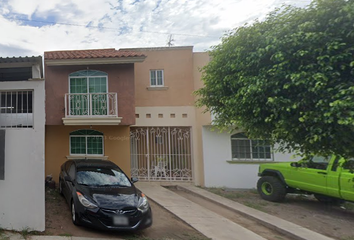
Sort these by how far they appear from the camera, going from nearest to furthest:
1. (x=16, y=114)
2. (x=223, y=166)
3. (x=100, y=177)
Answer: (x=16, y=114) → (x=100, y=177) → (x=223, y=166)

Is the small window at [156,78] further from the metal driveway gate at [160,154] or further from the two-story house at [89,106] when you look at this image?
the metal driveway gate at [160,154]

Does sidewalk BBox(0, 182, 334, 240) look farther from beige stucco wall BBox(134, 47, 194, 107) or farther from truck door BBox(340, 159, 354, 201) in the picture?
beige stucco wall BBox(134, 47, 194, 107)

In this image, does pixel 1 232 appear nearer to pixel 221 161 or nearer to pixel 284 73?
pixel 284 73

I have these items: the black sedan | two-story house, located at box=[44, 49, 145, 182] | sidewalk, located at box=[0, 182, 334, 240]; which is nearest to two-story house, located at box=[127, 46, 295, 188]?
two-story house, located at box=[44, 49, 145, 182]

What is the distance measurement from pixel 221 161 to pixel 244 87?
7390mm

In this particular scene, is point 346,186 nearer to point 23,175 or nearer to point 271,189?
point 271,189

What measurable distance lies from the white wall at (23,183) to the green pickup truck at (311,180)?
562 centimetres

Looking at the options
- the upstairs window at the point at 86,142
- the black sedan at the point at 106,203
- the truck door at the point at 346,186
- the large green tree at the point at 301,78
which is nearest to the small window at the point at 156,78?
the upstairs window at the point at 86,142

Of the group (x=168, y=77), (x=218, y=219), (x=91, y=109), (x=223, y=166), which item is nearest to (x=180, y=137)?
(x=223, y=166)

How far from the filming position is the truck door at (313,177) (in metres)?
7.25

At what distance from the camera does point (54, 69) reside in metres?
10.5

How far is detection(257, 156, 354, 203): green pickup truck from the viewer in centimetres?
675

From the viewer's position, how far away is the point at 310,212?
25.4ft

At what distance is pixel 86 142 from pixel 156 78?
4.40m
